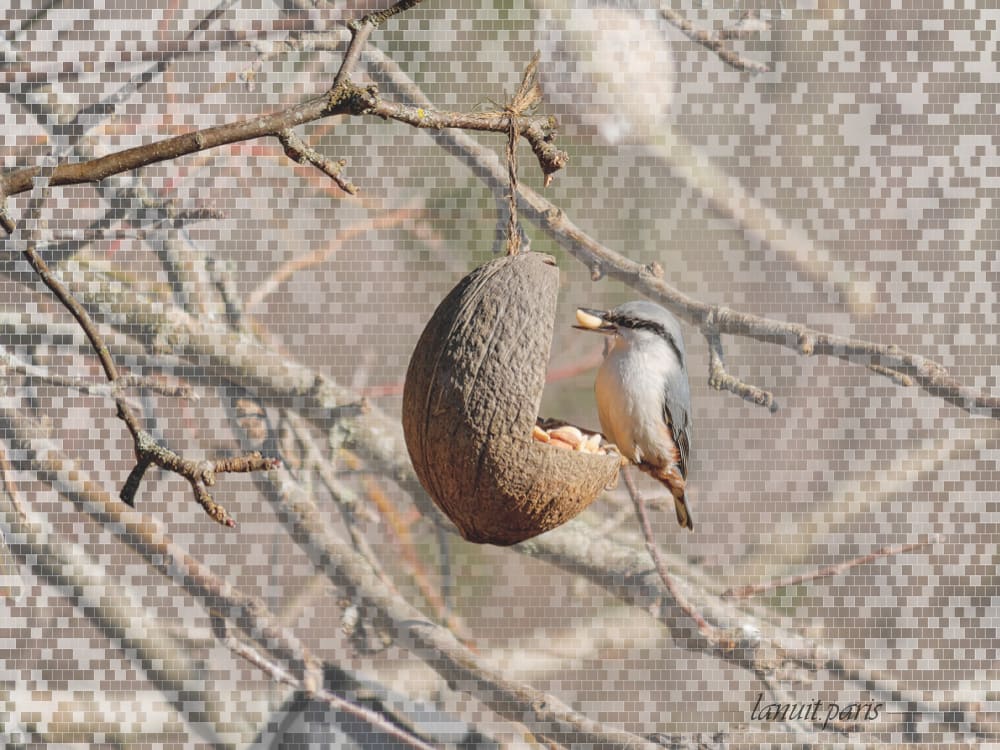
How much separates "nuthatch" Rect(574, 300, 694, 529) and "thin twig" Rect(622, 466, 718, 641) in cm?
34

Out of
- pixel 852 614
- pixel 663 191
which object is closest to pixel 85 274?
pixel 663 191

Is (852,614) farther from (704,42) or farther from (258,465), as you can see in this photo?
(258,465)

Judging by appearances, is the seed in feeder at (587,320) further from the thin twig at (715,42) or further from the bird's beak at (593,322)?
the thin twig at (715,42)

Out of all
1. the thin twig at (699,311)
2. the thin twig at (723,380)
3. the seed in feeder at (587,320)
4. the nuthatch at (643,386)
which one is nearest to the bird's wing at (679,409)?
the nuthatch at (643,386)

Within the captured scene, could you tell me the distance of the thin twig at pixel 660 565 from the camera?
1.48 metres

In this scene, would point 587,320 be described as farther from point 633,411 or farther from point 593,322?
point 633,411

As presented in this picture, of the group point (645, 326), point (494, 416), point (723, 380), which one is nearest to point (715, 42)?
point (723, 380)

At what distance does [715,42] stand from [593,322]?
0.73 m

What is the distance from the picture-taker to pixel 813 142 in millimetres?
1562

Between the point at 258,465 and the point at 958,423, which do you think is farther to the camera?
the point at 958,423

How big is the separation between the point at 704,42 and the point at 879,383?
0.62m

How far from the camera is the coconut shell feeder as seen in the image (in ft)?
2.40
